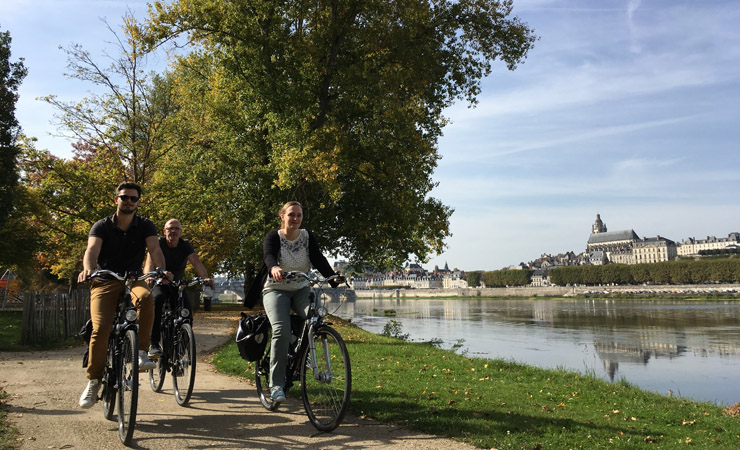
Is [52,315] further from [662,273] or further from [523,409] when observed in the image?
[662,273]

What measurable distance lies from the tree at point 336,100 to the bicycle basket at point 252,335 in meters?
10.4

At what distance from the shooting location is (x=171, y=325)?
6906 millimetres

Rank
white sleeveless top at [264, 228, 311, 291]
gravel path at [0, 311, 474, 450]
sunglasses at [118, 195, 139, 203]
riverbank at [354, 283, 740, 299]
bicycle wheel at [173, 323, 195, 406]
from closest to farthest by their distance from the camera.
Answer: gravel path at [0, 311, 474, 450], sunglasses at [118, 195, 139, 203], white sleeveless top at [264, 228, 311, 291], bicycle wheel at [173, 323, 195, 406], riverbank at [354, 283, 740, 299]

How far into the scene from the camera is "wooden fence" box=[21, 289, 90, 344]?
13320mm

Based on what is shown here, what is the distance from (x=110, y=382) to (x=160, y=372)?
1.78 metres

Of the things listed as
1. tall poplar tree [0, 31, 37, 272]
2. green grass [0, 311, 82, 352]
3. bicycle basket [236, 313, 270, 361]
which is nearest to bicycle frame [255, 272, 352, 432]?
bicycle basket [236, 313, 270, 361]

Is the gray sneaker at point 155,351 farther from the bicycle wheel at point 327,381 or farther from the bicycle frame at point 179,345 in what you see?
the bicycle wheel at point 327,381

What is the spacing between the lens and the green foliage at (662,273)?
123m

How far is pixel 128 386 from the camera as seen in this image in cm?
516

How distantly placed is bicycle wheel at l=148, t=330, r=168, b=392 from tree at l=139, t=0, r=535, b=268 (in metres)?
9.67

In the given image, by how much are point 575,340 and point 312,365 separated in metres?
22.7

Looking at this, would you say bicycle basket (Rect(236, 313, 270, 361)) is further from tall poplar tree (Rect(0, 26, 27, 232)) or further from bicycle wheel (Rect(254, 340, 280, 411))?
tall poplar tree (Rect(0, 26, 27, 232))

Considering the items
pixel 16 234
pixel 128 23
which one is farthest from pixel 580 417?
pixel 16 234

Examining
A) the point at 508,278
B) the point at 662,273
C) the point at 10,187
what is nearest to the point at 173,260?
the point at 10,187
